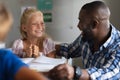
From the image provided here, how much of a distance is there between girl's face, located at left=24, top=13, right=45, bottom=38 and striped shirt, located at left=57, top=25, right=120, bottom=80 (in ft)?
0.71

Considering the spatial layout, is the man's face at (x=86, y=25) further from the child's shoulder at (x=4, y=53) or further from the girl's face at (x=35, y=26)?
the child's shoulder at (x=4, y=53)

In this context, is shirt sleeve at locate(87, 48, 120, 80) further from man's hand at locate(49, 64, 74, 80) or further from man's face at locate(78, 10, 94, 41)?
man's face at locate(78, 10, 94, 41)

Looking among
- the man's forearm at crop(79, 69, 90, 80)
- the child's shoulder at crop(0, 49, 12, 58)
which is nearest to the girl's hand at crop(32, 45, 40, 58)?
the man's forearm at crop(79, 69, 90, 80)

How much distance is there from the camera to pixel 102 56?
160 cm

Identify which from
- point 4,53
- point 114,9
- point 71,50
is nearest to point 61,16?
point 114,9

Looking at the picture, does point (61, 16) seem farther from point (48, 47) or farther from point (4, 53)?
point (4, 53)

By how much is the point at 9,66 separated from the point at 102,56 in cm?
102

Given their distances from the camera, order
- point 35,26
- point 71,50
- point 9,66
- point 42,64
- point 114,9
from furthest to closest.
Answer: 1. point 114,9
2. point 35,26
3. point 71,50
4. point 42,64
5. point 9,66

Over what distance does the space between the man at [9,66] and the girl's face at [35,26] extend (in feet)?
4.53

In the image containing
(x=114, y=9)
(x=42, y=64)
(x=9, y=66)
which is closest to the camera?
(x=9, y=66)

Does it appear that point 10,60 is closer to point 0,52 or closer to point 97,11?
point 0,52

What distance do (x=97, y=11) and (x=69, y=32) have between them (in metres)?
1.15

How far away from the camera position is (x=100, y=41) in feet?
5.38

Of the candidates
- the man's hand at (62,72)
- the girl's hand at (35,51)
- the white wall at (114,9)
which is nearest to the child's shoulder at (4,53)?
the man's hand at (62,72)
